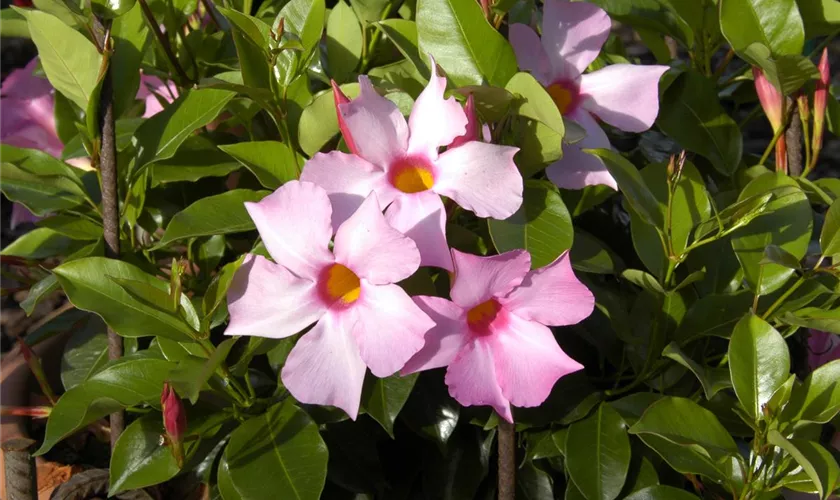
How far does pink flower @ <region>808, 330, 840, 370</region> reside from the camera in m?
1.19

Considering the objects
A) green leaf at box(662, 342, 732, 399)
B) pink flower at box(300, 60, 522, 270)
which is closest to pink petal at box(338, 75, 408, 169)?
pink flower at box(300, 60, 522, 270)

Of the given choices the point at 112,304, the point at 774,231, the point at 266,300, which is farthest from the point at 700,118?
the point at 112,304

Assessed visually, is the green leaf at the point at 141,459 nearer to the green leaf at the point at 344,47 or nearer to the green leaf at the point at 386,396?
the green leaf at the point at 386,396

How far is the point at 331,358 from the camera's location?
2.31ft

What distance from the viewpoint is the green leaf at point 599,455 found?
33.4 inches

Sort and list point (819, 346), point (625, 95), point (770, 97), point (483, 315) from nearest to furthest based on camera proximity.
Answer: point (483, 315), point (625, 95), point (770, 97), point (819, 346)

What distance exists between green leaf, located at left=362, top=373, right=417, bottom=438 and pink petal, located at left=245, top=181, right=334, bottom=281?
196 mm

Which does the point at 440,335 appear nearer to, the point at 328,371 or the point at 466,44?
the point at 328,371

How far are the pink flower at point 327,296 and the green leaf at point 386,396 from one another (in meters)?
0.14

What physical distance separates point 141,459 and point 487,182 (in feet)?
1.55

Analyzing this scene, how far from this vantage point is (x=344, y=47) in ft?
3.37

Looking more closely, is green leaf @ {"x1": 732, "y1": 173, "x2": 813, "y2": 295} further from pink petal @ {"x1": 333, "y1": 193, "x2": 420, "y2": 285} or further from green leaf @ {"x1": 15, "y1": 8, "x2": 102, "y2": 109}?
green leaf @ {"x1": 15, "y1": 8, "x2": 102, "y2": 109}

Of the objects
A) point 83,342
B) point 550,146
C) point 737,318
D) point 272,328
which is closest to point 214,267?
point 83,342

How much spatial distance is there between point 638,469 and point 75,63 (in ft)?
2.53
